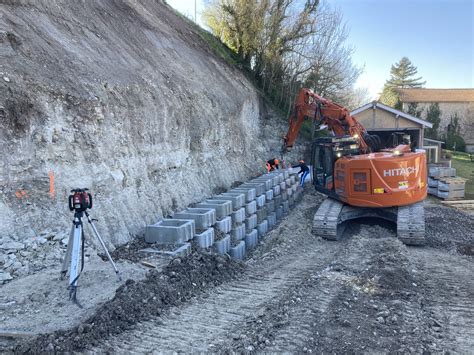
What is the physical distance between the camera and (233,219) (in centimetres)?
873

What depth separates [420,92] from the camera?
48.1 meters

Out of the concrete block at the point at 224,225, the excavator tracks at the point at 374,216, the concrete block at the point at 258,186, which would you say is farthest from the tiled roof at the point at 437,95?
the concrete block at the point at 224,225

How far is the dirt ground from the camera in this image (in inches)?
167

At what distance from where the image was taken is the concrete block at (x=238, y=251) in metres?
8.23

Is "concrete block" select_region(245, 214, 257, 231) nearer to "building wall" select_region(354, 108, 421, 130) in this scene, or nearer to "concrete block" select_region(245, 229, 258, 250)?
"concrete block" select_region(245, 229, 258, 250)

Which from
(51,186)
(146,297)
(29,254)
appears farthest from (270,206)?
(29,254)

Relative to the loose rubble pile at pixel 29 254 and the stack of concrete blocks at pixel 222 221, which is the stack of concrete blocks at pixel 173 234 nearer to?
the stack of concrete blocks at pixel 222 221

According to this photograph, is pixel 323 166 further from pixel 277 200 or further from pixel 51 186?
pixel 51 186

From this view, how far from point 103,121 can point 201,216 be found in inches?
103

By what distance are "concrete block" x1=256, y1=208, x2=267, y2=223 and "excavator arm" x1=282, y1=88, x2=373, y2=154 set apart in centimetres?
312

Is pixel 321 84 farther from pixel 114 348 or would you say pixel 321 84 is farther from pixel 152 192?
pixel 114 348

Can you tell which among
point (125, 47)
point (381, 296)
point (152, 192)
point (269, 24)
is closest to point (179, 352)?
point (381, 296)

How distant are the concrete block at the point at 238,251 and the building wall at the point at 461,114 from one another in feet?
126

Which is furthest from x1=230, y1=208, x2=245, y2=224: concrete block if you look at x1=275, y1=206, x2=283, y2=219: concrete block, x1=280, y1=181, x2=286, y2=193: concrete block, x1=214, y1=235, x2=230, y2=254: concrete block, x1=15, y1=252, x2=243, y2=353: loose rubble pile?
x1=280, y1=181, x2=286, y2=193: concrete block
